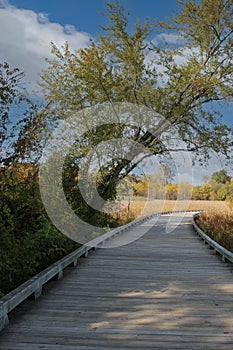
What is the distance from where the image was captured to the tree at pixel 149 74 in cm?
1098

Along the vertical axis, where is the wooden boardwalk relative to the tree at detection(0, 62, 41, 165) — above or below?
below

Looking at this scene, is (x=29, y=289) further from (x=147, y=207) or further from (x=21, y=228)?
(x=147, y=207)

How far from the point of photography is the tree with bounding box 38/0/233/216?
11.0m

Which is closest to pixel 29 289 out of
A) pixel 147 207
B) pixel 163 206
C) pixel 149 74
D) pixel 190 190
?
pixel 149 74

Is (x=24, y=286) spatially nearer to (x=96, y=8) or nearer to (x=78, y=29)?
(x=78, y=29)

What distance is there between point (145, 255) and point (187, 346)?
17.7ft

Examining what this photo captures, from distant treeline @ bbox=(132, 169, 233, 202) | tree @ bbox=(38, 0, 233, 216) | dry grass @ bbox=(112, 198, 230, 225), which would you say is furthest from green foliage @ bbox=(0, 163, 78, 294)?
distant treeline @ bbox=(132, 169, 233, 202)

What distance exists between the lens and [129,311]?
4.13m

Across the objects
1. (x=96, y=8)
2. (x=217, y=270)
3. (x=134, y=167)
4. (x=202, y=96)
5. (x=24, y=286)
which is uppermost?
(x=96, y=8)

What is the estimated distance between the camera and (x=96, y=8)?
12141 millimetres

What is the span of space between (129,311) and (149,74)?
9382 mm

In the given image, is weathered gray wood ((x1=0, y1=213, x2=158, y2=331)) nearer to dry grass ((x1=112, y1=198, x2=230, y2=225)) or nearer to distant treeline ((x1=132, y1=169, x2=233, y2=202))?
dry grass ((x1=112, y1=198, x2=230, y2=225))

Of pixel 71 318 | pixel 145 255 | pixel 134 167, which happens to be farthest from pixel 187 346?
pixel 134 167

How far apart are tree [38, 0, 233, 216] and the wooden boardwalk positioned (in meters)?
4.68
